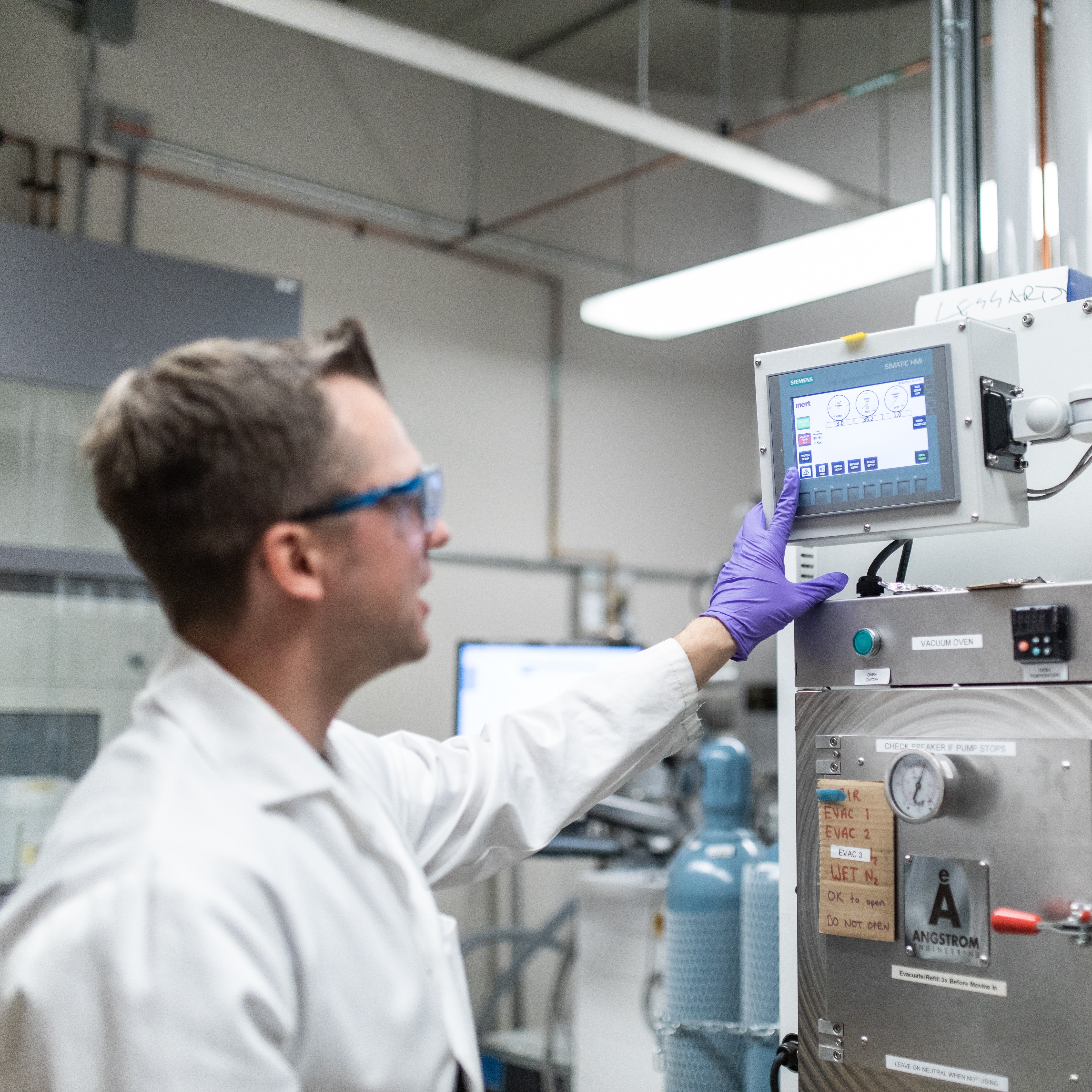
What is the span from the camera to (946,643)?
1251mm

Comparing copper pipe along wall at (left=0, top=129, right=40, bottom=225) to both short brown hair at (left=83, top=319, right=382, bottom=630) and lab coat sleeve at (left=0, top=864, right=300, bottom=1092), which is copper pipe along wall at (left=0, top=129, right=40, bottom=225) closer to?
short brown hair at (left=83, top=319, right=382, bottom=630)

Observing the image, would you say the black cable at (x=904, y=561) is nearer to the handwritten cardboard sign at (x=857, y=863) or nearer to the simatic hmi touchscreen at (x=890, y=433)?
the simatic hmi touchscreen at (x=890, y=433)

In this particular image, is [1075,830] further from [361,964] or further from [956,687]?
[361,964]

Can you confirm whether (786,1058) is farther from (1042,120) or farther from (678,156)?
(678,156)

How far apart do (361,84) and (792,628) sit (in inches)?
121

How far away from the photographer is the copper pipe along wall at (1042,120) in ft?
6.00

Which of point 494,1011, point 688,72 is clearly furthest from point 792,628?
point 688,72

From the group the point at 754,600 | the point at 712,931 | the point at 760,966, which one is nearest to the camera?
the point at 754,600

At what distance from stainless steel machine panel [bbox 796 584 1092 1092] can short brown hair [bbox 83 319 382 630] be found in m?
0.69

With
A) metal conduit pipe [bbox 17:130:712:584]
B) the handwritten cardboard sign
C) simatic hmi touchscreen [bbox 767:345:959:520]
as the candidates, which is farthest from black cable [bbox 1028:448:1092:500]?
metal conduit pipe [bbox 17:130:712:584]

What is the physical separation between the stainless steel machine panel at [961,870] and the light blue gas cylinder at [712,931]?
868mm

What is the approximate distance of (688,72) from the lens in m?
4.46

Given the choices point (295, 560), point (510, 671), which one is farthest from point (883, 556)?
point (510, 671)

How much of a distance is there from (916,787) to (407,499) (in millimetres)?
639
